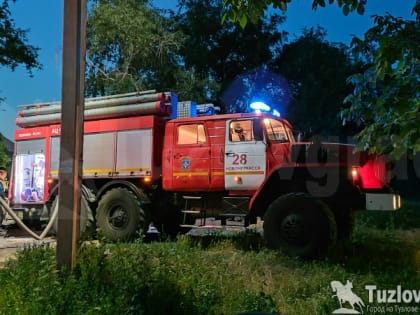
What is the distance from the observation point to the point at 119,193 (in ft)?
30.0

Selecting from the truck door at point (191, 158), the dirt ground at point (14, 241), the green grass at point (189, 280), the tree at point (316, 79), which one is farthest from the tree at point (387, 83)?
the tree at point (316, 79)

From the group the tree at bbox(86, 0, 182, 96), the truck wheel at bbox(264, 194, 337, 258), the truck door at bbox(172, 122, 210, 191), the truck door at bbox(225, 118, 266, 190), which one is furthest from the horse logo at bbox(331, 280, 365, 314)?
the tree at bbox(86, 0, 182, 96)

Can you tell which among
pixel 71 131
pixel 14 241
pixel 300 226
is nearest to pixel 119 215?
pixel 14 241

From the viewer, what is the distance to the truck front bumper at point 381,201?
6770mm

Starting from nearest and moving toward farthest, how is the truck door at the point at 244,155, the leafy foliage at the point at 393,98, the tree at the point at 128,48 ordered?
1. the leafy foliage at the point at 393,98
2. the truck door at the point at 244,155
3. the tree at the point at 128,48

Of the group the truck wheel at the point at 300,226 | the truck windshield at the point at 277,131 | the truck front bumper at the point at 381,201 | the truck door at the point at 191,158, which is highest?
the truck windshield at the point at 277,131

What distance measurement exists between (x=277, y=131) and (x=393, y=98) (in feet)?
17.0

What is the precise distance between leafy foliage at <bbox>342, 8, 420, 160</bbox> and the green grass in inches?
71.9

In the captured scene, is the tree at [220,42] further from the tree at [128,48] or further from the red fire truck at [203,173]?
the red fire truck at [203,173]

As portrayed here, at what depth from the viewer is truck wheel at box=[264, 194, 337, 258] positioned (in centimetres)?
697

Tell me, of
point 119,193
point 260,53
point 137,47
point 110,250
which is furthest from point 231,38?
point 110,250

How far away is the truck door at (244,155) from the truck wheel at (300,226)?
78 cm

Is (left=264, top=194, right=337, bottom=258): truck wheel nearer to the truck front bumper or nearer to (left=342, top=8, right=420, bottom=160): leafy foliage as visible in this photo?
the truck front bumper

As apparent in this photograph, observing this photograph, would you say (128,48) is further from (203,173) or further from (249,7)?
(249,7)
